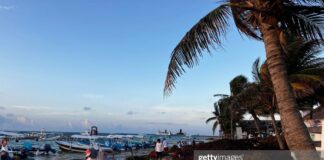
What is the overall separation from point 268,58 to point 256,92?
1807 centimetres

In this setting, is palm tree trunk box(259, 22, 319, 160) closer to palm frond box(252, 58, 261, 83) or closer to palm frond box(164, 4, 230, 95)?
palm frond box(164, 4, 230, 95)

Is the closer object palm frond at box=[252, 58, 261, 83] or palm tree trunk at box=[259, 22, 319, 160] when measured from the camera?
palm tree trunk at box=[259, 22, 319, 160]

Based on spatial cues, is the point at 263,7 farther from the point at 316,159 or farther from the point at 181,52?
the point at 316,159

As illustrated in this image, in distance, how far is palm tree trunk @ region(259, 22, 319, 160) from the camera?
263 inches

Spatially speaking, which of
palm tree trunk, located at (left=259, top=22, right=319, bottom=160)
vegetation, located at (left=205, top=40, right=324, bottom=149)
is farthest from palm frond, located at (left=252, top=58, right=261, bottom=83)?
palm tree trunk, located at (left=259, top=22, right=319, bottom=160)

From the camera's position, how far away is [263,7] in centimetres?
743

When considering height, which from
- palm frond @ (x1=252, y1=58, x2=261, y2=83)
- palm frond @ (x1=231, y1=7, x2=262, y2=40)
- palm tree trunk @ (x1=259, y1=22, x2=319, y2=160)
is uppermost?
palm frond @ (x1=252, y1=58, x2=261, y2=83)

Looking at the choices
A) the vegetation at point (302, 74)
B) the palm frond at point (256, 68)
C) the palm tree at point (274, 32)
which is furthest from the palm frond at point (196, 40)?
the palm frond at point (256, 68)

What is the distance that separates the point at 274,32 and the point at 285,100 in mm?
1284

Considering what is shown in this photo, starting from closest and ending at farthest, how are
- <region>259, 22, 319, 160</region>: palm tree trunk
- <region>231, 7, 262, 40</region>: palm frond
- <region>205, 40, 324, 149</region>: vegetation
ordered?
<region>259, 22, 319, 160</region>: palm tree trunk
<region>231, 7, 262, 40</region>: palm frond
<region>205, 40, 324, 149</region>: vegetation

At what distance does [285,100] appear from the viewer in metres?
6.92

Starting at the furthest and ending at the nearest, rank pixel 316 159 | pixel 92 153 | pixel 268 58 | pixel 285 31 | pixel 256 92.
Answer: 1. pixel 256 92
2. pixel 92 153
3. pixel 285 31
4. pixel 268 58
5. pixel 316 159

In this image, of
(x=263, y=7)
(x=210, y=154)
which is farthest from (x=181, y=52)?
(x=210, y=154)

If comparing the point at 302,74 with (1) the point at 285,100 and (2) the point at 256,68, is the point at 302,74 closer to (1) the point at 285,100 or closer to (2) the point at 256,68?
(2) the point at 256,68
